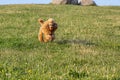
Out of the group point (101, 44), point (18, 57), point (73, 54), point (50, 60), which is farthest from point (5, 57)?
point (101, 44)

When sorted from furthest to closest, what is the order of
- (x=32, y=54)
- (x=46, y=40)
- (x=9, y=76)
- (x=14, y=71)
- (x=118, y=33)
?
1. (x=118, y=33)
2. (x=46, y=40)
3. (x=32, y=54)
4. (x=14, y=71)
5. (x=9, y=76)

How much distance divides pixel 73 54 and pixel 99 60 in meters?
1.22

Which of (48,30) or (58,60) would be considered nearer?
(58,60)

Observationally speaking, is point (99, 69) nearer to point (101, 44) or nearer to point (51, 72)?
point (51, 72)

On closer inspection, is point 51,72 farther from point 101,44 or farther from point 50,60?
point 101,44

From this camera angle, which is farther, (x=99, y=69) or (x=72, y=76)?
(x=99, y=69)

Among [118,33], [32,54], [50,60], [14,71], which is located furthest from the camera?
[118,33]

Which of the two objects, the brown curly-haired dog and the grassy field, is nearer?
the grassy field

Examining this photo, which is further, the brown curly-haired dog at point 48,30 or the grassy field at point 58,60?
the brown curly-haired dog at point 48,30

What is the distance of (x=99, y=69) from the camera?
9.67 m

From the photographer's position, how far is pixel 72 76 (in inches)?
325

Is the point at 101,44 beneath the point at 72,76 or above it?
beneath

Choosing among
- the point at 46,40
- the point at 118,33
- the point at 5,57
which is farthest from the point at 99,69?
the point at 118,33

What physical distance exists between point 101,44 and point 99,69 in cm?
593
